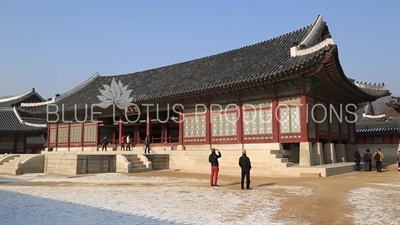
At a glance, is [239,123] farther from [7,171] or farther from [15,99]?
[15,99]

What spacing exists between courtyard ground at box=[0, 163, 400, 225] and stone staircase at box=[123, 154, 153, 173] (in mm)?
7083

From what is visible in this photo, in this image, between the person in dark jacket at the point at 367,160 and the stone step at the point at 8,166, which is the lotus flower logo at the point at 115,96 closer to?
the stone step at the point at 8,166

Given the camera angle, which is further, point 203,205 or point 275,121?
point 275,121

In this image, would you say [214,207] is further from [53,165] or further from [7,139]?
[7,139]

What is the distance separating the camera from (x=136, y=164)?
832 inches

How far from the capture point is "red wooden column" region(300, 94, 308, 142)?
63.2 feet

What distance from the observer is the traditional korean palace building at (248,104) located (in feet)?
64.2

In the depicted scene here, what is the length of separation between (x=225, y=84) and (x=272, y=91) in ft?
9.82

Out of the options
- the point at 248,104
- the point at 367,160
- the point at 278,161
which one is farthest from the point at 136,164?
the point at 367,160

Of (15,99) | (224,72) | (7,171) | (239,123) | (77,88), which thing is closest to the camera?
(239,123)

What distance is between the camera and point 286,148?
70.1 feet

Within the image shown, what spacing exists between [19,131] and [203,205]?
37.4 m

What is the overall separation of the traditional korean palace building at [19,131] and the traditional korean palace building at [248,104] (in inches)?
316

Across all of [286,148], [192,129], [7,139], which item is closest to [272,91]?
[286,148]
